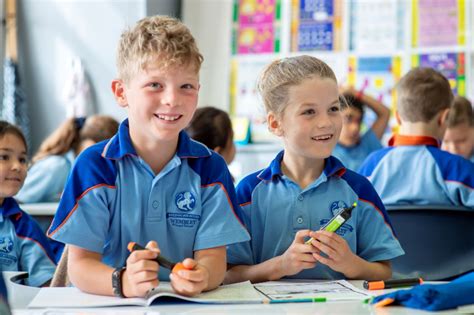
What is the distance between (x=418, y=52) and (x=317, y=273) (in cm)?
355

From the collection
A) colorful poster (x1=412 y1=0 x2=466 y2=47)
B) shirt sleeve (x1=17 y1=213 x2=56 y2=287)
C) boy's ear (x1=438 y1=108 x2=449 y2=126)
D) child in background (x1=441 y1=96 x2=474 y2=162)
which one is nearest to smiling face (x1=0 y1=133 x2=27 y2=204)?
shirt sleeve (x1=17 y1=213 x2=56 y2=287)

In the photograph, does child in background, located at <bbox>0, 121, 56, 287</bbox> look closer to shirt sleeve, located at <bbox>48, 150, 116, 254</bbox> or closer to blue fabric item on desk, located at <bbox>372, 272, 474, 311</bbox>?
shirt sleeve, located at <bbox>48, 150, 116, 254</bbox>

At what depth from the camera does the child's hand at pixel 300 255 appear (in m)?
1.46

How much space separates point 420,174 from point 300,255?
1095 millimetres

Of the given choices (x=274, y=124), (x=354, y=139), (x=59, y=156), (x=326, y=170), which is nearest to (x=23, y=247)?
(x=274, y=124)

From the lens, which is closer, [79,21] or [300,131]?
[300,131]

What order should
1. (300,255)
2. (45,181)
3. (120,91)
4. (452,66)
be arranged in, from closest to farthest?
(300,255) → (120,91) → (45,181) → (452,66)

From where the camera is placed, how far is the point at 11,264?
6.55 feet

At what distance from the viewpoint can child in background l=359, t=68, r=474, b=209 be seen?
2.35 m

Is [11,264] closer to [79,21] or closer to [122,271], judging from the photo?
[122,271]

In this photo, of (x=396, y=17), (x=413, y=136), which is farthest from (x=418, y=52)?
(x=413, y=136)

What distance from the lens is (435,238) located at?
207 centimetres

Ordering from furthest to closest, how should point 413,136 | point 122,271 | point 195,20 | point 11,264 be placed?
point 195,20
point 413,136
point 11,264
point 122,271

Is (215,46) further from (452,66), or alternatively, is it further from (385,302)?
(385,302)
